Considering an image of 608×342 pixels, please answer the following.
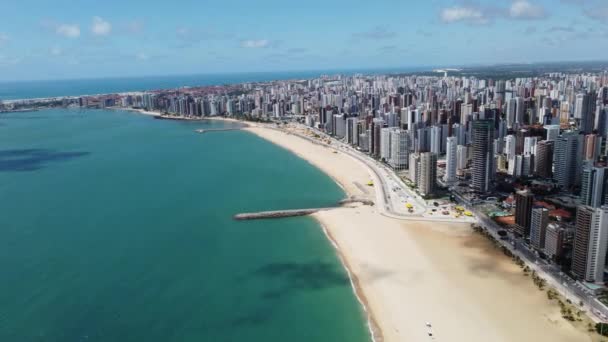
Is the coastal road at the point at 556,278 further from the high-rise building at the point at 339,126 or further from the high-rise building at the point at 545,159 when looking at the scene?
the high-rise building at the point at 339,126

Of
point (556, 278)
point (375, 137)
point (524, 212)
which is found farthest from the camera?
point (375, 137)

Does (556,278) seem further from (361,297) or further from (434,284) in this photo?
(361,297)

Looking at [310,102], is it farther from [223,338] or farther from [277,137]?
[223,338]

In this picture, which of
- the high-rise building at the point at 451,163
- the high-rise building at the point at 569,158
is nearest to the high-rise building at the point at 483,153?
the high-rise building at the point at 451,163

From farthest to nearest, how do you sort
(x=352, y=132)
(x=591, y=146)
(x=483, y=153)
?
(x=352, y=132)
(x=591, y=146)
(x=483, y=153)

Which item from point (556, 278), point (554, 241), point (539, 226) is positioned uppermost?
point (539, 226)

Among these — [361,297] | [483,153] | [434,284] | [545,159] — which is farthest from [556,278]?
[545,159]

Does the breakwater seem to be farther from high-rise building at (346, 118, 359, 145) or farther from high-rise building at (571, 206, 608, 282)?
high-rise building at (346, 118, 359, 145)
